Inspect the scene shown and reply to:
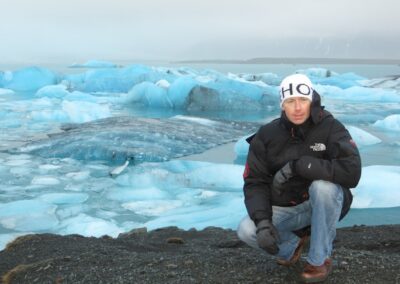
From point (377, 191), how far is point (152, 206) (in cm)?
319

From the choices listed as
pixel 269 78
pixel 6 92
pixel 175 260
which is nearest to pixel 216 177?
pixel 175 260

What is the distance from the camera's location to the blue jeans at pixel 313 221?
2428 mm

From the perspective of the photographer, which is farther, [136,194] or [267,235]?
[136,194]

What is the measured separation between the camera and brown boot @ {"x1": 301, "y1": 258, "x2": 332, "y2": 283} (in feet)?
8.44

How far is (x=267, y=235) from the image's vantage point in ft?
8.13

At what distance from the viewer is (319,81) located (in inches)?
1126

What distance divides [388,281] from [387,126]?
12868 mm

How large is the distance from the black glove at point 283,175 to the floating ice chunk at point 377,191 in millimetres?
4935

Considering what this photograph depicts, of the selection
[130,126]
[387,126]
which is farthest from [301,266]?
[387,126]

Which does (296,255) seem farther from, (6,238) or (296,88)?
(6,238)

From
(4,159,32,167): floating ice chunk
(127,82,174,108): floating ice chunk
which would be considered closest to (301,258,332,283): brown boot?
(4,159,32,167): floating ice chunk

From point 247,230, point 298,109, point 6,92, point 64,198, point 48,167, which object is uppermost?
point 298,109

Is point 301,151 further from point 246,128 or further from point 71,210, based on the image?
point 246,128

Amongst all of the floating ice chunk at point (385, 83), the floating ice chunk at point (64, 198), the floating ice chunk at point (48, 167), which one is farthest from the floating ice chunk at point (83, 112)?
the floating ice chunk at point (385, 83)
